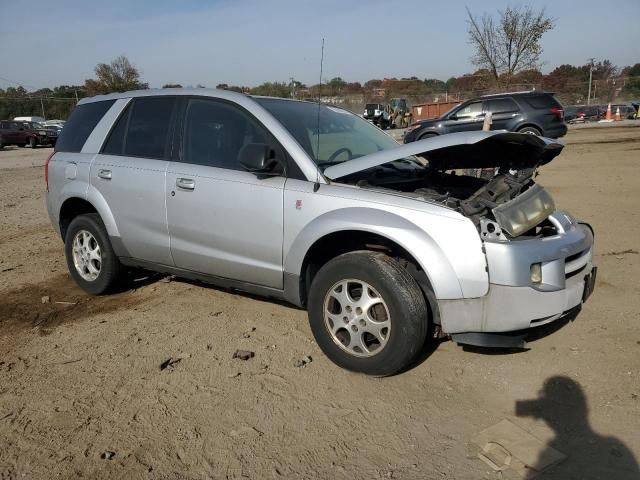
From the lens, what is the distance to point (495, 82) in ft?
110

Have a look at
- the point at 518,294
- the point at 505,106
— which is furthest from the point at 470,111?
the point at 518,294

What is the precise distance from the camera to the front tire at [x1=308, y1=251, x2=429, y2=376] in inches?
124

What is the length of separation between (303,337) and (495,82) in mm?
33291

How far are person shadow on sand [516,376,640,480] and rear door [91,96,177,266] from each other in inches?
115

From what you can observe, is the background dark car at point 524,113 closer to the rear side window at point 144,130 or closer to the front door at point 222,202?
the rear side window at point 144,130

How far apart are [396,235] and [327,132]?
4.41 ft

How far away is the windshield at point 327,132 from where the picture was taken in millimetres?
3857

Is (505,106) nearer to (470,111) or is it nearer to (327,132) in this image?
(470,111)

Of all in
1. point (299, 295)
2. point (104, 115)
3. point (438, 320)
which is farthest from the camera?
point (104, 115)

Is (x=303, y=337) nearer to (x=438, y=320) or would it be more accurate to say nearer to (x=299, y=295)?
(x=299, y=295)

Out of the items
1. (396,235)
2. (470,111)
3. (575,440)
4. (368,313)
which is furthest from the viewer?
(470,111)

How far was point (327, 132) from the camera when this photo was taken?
4.17 metres

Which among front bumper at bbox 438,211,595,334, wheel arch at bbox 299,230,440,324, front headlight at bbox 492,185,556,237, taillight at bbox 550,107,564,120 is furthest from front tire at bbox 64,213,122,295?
taillight at bbox 550,107,564,120

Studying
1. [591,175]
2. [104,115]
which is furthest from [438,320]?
[591,175]
